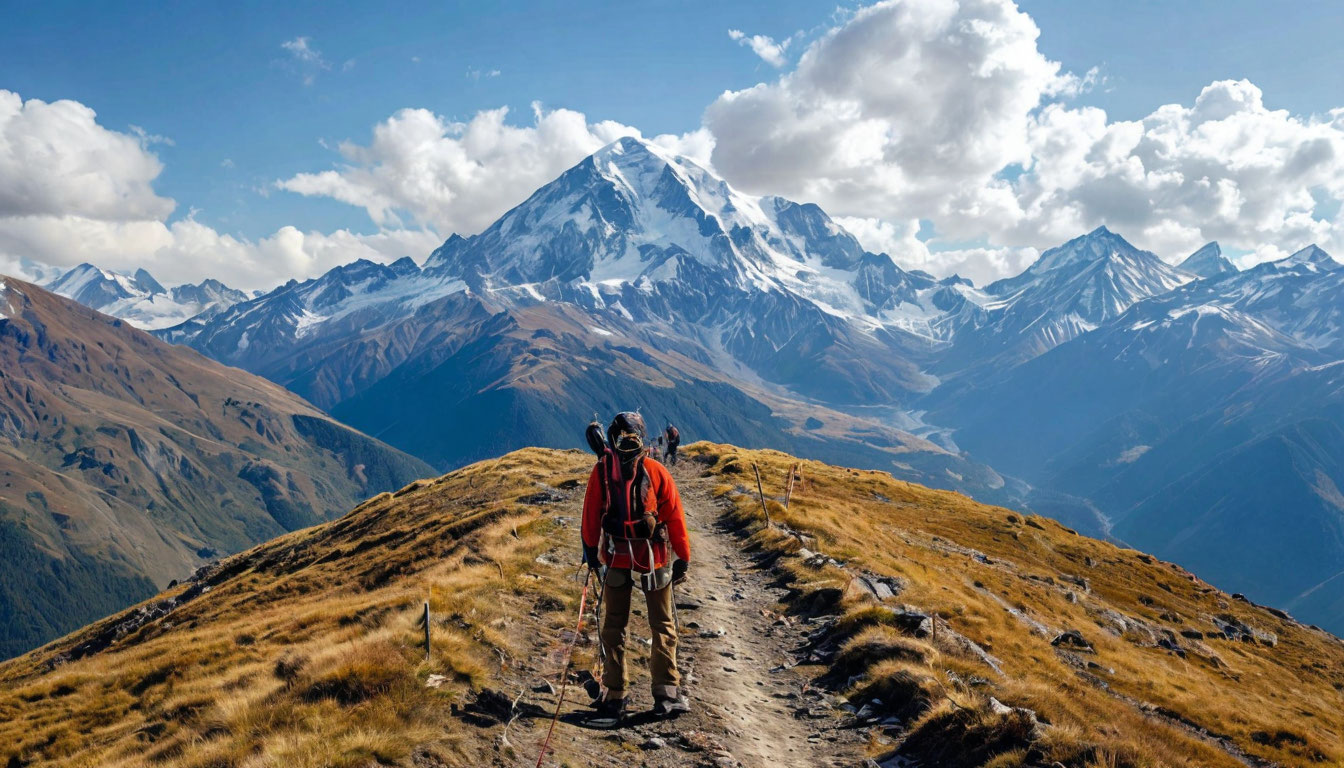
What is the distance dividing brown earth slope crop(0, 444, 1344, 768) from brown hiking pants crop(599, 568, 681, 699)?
2.44 ft

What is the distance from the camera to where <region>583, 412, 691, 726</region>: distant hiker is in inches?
492

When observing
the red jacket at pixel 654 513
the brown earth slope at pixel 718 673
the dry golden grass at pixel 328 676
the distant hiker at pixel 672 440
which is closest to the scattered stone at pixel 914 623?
the brown earth slope at pixel 718 673

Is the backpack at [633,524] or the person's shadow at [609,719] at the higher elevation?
the backpack at [633,524]

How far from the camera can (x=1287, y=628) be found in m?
49.2

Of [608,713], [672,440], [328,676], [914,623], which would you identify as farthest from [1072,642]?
[672,440]

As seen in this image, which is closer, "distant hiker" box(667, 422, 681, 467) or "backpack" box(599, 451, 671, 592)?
"backpack" box(599, 451, 671, 592)

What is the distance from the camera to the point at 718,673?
15.4m

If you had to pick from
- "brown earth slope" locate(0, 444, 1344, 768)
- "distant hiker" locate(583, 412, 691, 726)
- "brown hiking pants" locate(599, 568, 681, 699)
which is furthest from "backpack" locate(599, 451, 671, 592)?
"brown earth slope" locate(0, 444, 1344, 768)

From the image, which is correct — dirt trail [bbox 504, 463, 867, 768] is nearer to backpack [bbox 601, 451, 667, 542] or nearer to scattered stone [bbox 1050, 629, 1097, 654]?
backpack [bbox 601, 451, 667, 542]

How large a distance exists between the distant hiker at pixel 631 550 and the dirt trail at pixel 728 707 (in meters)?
0.74

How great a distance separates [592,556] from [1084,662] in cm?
1872

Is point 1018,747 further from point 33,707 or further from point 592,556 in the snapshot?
point 33,707

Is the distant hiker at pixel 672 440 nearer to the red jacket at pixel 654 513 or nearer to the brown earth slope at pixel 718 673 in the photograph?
the brown earth slope at pixel 718 673

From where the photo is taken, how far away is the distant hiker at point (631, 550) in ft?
41.0
